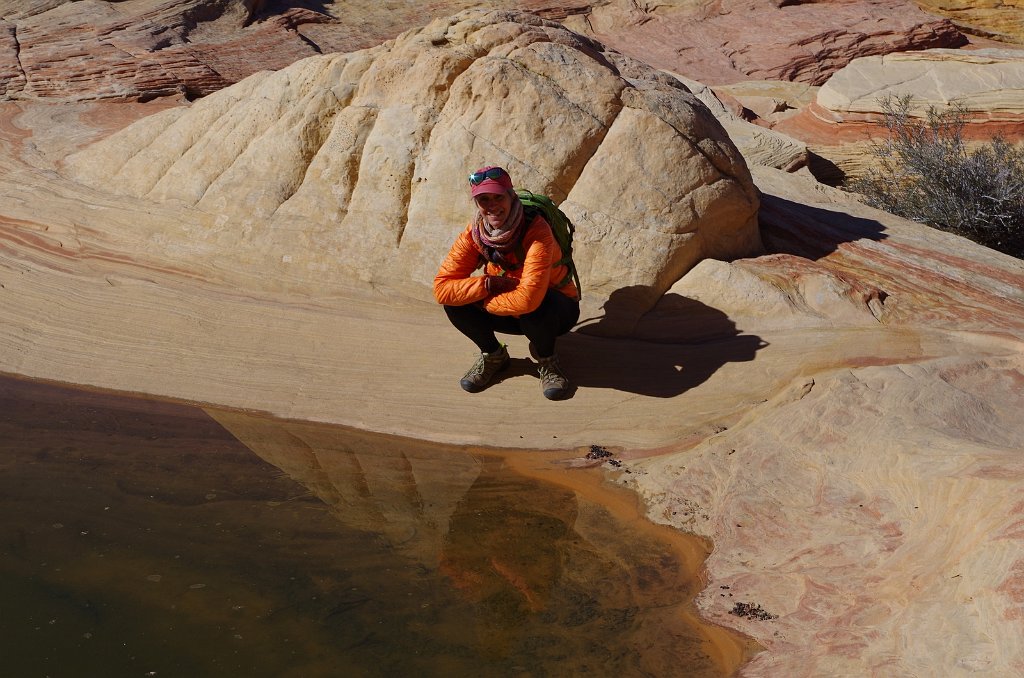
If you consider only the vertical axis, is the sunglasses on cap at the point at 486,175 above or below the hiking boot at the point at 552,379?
above

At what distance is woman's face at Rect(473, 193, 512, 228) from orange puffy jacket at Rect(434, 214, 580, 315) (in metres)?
0.18


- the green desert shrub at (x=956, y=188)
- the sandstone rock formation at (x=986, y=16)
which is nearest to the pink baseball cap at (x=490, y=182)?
the green desert shrub at (x=956, y=188)

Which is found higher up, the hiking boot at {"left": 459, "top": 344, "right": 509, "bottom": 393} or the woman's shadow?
the hiking boot at {"left": 459, "top": 344, "right": 509, "bottom": 393}

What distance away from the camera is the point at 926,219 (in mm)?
9000

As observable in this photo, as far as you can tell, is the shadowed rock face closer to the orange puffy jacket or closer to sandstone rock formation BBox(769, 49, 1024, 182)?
the orange puffy jacket

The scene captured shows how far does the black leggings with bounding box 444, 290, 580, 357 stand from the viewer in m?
5.02

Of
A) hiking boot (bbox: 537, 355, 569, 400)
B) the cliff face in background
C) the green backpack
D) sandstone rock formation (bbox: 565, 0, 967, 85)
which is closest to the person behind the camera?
the cliff face in background

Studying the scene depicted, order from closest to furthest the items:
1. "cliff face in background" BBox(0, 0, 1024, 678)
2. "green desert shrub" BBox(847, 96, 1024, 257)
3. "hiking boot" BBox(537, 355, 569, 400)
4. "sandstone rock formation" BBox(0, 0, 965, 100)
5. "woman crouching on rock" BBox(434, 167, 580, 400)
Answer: "cliff face in background" BBox(0, 0, 1024, 678), "woman crouching on rock" BBox(434, 167, 580, 400), "hiking boot" BBox(537, 355, 569, 400), "green desert shrub" BBox(847, 96, 1024, 257), "sandstone rock formation" BBox(0, 0, 965, 100)

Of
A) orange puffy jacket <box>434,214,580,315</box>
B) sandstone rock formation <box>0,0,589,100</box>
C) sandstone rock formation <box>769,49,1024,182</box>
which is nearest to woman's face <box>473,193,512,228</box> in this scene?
orange puffy jacket <box>434,214,580,315</box>

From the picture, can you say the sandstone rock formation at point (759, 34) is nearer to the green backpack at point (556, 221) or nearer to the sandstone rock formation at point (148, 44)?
the sandstone rock formation at point (148, 44)

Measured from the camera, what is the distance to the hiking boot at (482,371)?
5.26 m

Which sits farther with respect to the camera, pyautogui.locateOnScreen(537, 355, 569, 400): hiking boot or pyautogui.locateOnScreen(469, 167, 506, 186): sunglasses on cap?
pyautogui.locateOnScreen(537, 355, 569, 400): hiking boot

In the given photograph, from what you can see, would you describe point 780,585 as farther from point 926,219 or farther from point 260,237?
point 926,219

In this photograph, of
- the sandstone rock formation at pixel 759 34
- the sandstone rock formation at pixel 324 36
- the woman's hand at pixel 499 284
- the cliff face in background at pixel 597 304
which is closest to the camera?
the cliff face in background at pixel 597 304
